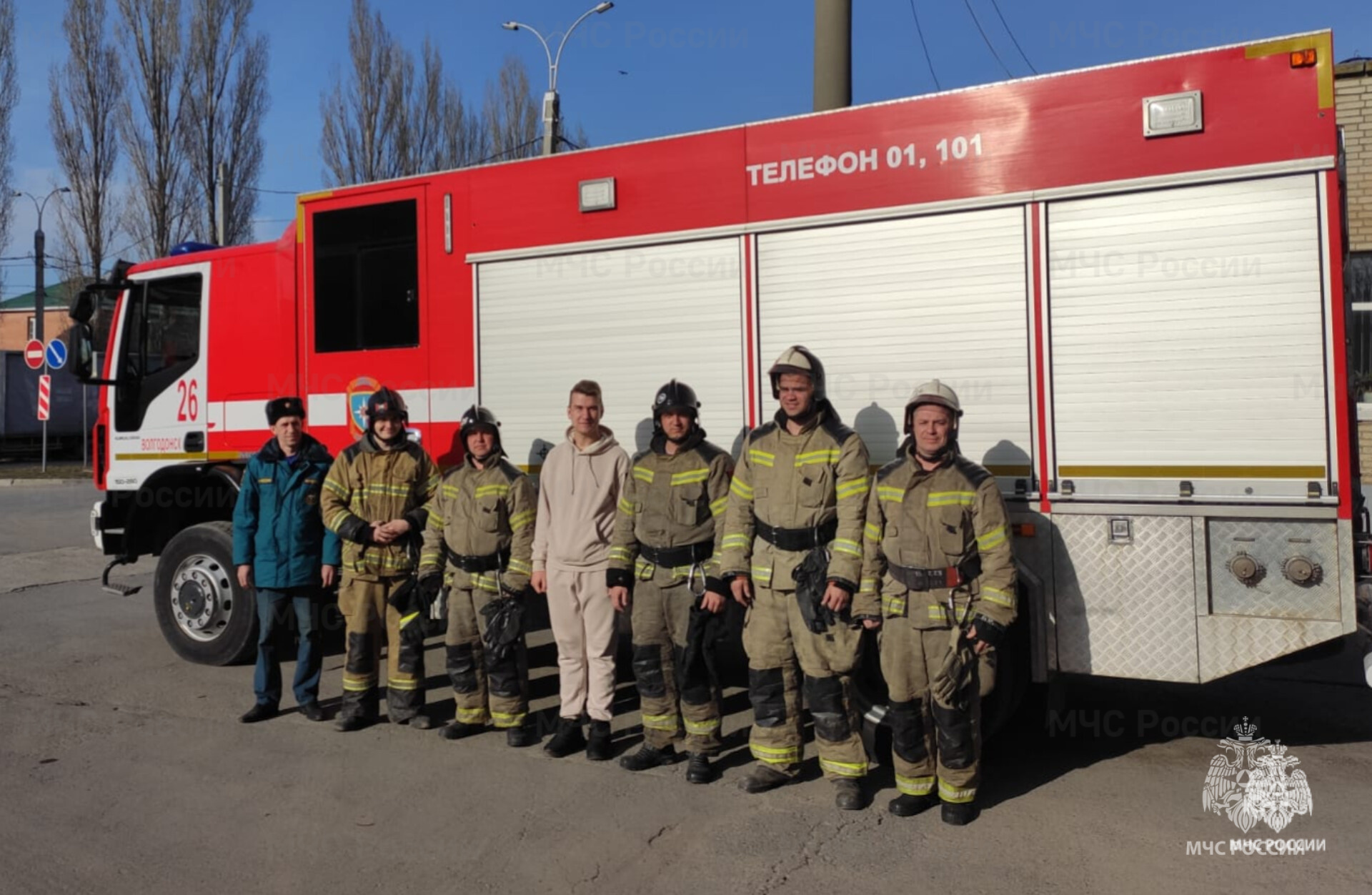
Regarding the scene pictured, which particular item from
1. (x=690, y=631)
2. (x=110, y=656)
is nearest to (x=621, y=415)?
(x=690, y=631)

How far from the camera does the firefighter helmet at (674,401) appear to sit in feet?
15.3

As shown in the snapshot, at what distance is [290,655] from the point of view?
285 inches

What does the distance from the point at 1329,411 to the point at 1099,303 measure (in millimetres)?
956

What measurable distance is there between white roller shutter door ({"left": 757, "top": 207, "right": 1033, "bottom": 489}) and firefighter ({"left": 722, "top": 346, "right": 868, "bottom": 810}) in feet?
1.23

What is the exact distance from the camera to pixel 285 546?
5.59 metres

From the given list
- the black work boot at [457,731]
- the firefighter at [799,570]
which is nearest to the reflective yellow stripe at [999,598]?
the firefighter at [799,570]

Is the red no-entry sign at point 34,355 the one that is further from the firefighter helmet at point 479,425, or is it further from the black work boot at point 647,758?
the black work boot at point 647,758

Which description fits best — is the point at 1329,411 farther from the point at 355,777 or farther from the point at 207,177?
the point at 207,177

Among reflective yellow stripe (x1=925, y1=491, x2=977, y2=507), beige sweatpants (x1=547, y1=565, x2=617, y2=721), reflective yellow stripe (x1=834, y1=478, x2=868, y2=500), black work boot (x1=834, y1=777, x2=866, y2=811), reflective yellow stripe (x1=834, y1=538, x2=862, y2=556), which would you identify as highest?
reflective yellow stripe (x1=834, y1=478, x2=868, y2=500)

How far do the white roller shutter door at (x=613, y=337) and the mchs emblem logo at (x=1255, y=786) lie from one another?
2633 millimetres

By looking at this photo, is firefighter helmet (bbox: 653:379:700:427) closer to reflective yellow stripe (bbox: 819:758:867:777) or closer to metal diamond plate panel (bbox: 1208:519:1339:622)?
reflective yellow stripe (bbox: 819:758:867:777)

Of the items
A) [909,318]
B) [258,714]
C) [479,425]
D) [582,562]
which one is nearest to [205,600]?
[258,714]

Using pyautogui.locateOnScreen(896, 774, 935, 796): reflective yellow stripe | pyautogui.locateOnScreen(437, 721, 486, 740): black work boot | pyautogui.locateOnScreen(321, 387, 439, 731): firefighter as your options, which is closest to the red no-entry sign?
pyautogui.locateOnScreen(321, 387, 439, 731): firefighter

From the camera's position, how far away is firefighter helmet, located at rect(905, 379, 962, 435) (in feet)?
13.6
